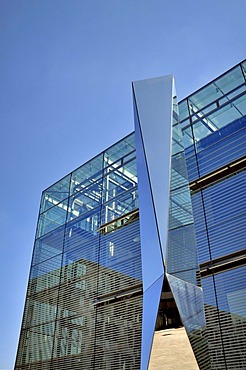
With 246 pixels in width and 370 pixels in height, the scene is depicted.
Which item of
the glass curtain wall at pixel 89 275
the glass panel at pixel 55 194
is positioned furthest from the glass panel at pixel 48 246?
the glass panel at pixel 55 194

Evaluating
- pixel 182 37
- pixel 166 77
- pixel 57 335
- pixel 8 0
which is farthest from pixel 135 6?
pixel 57 335

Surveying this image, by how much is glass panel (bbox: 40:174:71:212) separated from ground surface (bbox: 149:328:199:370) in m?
5.43

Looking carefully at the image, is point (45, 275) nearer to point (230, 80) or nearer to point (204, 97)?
point (204, 97)

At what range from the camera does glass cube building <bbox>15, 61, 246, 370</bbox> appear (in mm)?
4098

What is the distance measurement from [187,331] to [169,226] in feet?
4.19

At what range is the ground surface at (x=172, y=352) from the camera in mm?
3406

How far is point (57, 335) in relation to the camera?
6.50m

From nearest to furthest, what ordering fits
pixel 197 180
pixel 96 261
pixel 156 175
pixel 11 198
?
pixel 156 175 < pixel 197 180 < pixel 96 261 < pixel 11 198

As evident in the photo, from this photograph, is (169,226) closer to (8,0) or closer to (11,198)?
(8,0)

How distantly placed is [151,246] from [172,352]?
1.25m

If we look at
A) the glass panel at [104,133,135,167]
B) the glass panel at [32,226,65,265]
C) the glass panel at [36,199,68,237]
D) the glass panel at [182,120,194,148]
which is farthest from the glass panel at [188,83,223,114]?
the glass panel at [32,226,65,265]

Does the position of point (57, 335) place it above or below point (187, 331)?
above

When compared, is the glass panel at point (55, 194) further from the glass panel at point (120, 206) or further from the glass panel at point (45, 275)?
the glass panel at point (120, 206)

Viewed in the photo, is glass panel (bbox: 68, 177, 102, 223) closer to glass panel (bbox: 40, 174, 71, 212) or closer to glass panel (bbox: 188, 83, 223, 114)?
glass panel (bbox: 40, 174, 71, 212)
